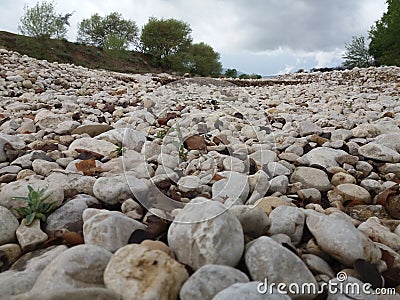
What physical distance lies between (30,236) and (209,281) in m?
0.70

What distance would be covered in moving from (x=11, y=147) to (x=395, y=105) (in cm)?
377

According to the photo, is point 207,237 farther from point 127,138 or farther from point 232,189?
point 127,138

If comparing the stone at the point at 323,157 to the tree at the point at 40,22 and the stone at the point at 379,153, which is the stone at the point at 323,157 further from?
the tree at the point at 40,22

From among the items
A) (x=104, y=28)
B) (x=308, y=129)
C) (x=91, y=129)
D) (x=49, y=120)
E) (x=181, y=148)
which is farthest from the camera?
(x=104, y=28)

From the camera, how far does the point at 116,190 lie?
1.53 m

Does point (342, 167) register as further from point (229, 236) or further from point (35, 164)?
point (35, 164)

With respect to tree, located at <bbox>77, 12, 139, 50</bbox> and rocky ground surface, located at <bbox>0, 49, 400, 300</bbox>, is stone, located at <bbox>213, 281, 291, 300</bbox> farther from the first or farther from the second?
tree, located at <bbox>77, 12, 139, 50</bbox>

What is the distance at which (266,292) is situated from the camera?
0.88 meters

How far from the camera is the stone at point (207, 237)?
41.7 inches

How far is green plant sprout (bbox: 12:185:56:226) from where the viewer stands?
1.34 m

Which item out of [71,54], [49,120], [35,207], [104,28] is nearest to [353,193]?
A: [35,207]

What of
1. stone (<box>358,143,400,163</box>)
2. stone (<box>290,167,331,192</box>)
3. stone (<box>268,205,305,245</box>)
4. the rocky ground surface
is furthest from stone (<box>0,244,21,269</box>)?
stone (<box>358,143,400,163</box>)

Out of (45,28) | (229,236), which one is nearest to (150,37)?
(45,28)

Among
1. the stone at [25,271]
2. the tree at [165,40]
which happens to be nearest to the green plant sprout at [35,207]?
the stone at [25,271]
